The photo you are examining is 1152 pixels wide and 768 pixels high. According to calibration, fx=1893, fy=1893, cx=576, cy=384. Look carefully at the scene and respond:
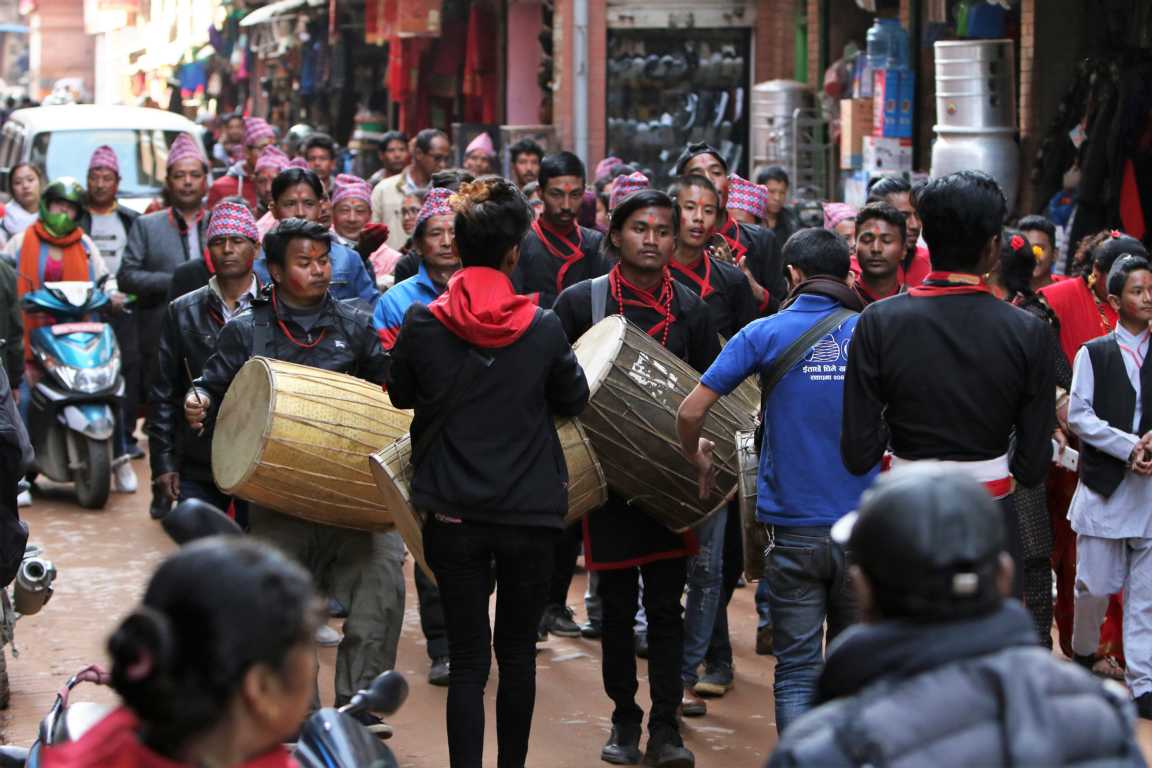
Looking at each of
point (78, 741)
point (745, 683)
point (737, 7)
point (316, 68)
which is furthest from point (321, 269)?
point (316, 68)

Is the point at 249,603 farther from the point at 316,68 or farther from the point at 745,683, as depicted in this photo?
the point at 316,68

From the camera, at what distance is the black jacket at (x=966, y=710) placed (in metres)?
2.42

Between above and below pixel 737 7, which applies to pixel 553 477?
below

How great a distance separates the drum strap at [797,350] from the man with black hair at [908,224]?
2.39m

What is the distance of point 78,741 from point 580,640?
5224 millimetres

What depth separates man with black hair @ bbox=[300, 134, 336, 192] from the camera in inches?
488

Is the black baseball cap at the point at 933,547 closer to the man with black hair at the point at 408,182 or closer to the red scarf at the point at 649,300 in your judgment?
the red scarf at the point at 649,300

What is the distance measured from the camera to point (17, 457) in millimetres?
6273

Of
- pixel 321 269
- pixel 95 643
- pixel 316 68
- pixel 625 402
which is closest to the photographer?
pixel 625 402

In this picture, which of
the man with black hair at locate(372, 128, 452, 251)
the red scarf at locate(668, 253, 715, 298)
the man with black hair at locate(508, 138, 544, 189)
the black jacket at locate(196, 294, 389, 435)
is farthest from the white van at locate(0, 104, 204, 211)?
the red scarf at locate(668, 253, 715, 298)

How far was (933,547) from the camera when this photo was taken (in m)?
2.51

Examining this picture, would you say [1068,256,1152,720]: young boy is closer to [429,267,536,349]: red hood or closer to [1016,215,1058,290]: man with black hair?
[1016,215,1058,290]: man with black hair

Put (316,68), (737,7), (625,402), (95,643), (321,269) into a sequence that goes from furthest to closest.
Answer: (316,68), (737,7), (95,643), (321,269), (625,402)

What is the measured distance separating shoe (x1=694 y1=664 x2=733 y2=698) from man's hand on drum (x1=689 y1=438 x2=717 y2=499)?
4.14 ft
